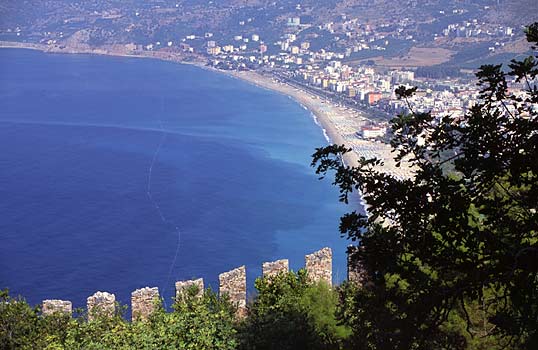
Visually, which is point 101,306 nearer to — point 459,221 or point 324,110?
point 459,221

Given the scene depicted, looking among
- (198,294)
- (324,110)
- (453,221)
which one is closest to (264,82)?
(324,110)

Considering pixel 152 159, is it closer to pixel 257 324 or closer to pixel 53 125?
pixel 53 125

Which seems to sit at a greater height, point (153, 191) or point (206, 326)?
point (206, 326)

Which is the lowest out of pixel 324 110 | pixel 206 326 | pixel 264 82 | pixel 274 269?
pixel 264 82

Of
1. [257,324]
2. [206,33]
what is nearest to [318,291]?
[257,324]

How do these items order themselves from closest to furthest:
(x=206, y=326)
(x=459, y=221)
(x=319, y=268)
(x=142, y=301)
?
(x=459, y=221) < (x=206, y=326) < (x=142, y=301) < (x=319, y=268)

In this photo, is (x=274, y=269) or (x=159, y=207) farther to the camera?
(x=159, y=207)

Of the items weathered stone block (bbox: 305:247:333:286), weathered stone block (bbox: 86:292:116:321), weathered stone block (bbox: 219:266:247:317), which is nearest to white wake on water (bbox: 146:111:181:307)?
weathered stone block (bbox: 219:266:247:317)
